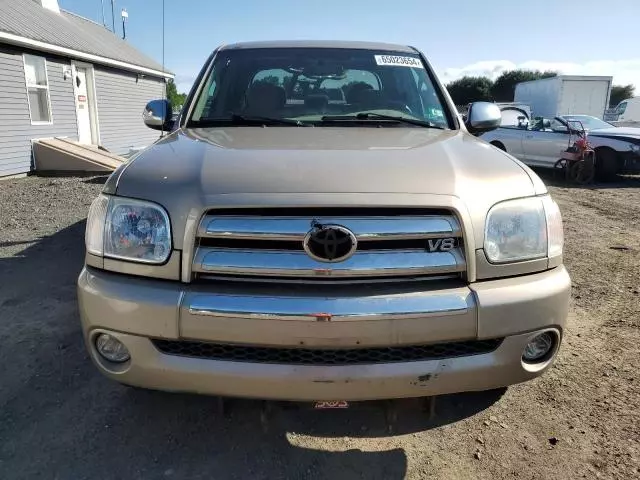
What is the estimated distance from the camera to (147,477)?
2.27m

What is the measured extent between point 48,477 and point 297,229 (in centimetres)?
154

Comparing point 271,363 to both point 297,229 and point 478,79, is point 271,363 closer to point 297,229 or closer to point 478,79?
point 297,229

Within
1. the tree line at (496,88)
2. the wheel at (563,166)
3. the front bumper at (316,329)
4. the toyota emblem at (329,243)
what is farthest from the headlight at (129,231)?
the tree line at (496,88)

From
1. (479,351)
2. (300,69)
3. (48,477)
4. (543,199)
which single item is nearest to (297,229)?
(479,351)

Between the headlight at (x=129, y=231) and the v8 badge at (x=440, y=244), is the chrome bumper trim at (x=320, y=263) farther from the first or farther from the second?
the headlight at (x=129, y=231)

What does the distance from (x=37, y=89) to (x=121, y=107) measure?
4792 mm

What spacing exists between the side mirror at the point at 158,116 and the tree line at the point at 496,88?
54.8 metres

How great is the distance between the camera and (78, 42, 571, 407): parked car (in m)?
1.95

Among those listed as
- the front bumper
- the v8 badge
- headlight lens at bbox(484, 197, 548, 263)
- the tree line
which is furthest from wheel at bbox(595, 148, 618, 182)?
the tree line

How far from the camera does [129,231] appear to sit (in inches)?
83.8

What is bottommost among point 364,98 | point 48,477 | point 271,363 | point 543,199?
point 48,477

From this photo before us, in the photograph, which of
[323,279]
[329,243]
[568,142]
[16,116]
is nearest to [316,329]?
[323,279]

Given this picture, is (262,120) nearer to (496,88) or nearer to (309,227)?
(309,227)

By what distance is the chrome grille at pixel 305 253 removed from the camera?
6.49 ft
